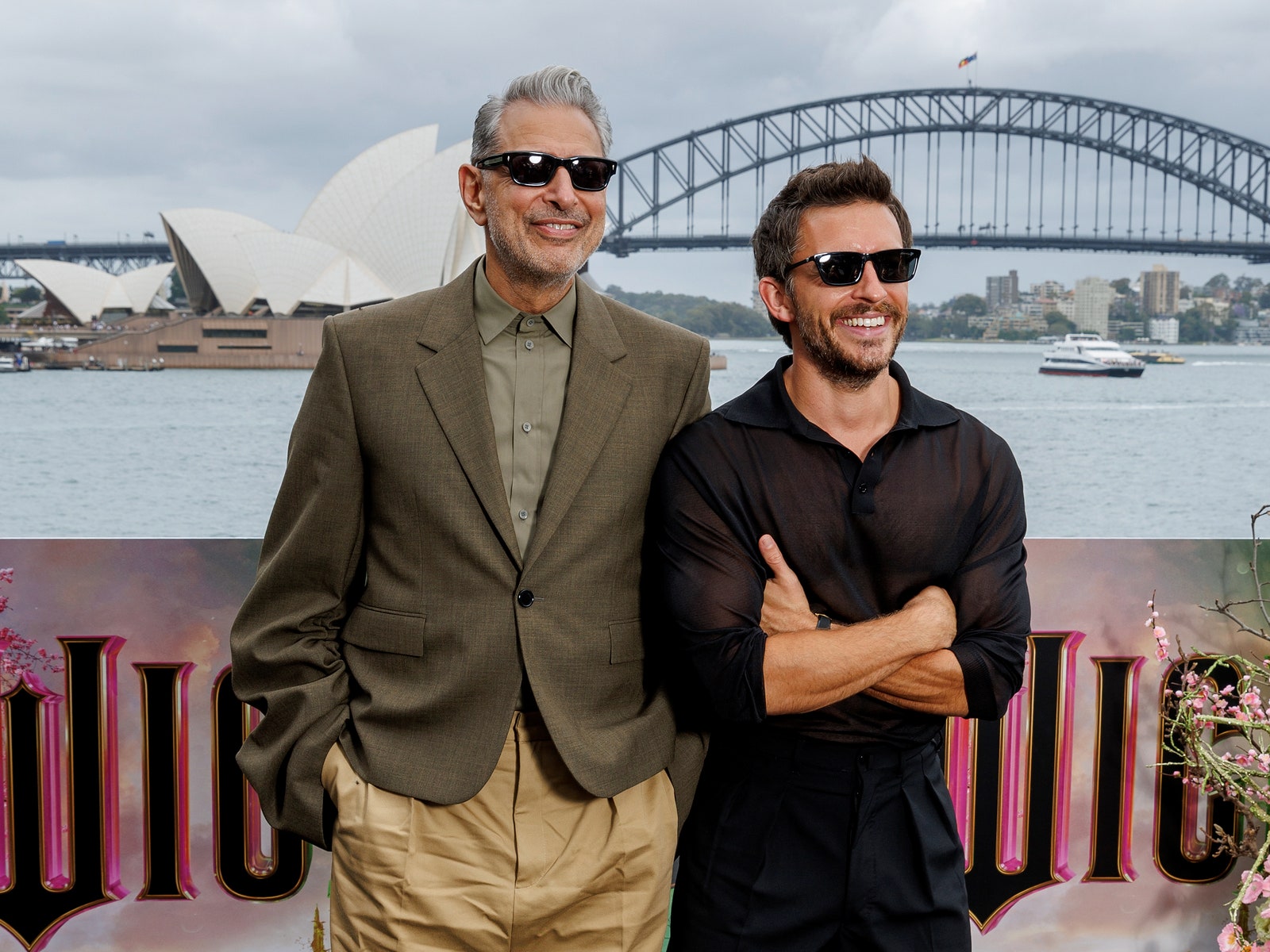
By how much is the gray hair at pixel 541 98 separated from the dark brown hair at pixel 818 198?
0.81 feet

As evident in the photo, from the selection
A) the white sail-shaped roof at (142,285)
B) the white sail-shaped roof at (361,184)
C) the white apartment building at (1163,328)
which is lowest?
the white apartment building at (1163,328)

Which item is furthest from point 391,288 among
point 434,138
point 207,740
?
point 207,740

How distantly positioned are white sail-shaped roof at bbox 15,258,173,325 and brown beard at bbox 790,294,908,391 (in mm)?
48233

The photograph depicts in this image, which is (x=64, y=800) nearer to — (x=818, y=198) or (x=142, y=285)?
(x=818, y=198)

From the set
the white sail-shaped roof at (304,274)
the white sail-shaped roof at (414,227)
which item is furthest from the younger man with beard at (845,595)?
the white sail-shaped roof at (304,274)

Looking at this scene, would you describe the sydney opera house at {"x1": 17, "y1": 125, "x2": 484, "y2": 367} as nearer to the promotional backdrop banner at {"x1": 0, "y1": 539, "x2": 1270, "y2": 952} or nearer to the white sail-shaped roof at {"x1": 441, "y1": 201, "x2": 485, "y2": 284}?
the white sail-shaped roof at {"x1": 441, "y1": 201, "x2": 485, "y2": 284}

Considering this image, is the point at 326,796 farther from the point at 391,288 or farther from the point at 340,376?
the point at 391,288

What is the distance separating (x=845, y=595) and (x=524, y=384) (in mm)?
485

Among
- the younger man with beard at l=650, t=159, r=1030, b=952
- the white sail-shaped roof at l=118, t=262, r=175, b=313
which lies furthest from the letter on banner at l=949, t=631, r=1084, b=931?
the white sail-shaped roof at l=118, t=262, r=175, b=313

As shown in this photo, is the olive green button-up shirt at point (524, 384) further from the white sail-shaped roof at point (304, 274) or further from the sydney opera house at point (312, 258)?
the white sail-shaped roof at point (304, 274)

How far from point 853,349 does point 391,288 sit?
38.2 m

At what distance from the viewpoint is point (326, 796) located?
151cm

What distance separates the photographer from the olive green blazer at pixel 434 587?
4.82ft

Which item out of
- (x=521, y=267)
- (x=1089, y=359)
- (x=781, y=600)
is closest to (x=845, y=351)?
(x=781, y=600)
